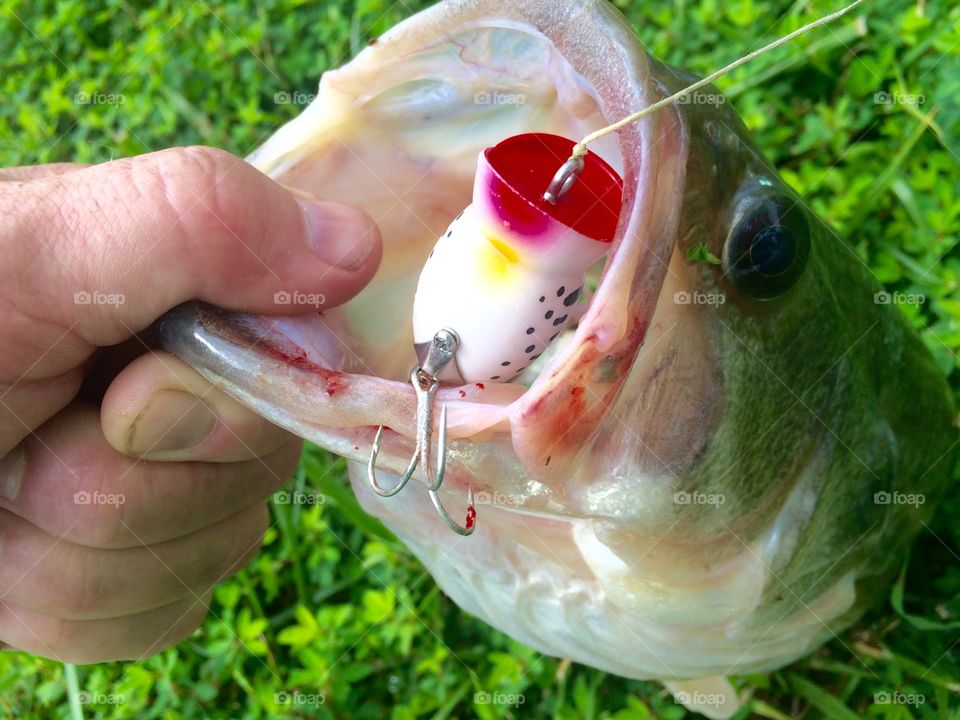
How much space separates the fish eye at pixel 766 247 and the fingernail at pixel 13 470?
118 centimetres

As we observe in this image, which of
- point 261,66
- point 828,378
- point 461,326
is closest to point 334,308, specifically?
point 461,326

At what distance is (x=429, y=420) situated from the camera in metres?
1.05

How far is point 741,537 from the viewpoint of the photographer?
1391 millimetres

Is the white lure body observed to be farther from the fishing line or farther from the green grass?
the green grass

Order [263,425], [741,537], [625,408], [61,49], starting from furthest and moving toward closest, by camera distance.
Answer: [61,49] → [263,425] → [741,537] → [625,408]

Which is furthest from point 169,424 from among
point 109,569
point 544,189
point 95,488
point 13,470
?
point 544,189

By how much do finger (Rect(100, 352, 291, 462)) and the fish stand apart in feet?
0.41

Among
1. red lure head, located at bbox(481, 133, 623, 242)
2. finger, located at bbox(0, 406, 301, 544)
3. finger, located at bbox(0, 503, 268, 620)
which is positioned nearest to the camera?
red lure head, located at bbox(481, 133, 623, 242)

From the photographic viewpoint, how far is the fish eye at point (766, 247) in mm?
1198

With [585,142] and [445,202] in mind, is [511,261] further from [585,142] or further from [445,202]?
[445,202]

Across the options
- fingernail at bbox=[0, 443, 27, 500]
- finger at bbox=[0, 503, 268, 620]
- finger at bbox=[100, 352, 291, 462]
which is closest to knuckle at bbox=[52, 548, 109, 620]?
finger at bbox=[0, 503, 268, 620]

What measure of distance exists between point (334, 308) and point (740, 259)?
621 mm

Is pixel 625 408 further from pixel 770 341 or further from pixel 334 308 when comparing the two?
pixel 334 308

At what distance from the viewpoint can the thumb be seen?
4.16ft
